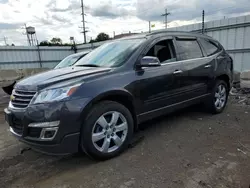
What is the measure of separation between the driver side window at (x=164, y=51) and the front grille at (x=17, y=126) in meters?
2.20

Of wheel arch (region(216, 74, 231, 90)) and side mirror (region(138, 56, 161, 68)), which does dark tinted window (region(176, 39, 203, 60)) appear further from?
side mirror (region(138, 56, 161, 68))

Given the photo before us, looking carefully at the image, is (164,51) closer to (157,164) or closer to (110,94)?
(110,94)

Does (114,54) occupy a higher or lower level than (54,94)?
→ higher

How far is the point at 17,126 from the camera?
2.71m

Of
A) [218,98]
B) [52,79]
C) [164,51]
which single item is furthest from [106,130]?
[218,98]

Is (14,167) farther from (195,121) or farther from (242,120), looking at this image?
(242,120)

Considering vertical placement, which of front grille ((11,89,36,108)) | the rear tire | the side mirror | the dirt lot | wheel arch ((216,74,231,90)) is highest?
the side mirror

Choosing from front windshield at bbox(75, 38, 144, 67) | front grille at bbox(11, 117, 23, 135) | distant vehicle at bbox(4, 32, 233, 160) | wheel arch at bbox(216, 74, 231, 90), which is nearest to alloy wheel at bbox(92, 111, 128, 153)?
distant vehicle at bbox(4, 32, 233, 160)

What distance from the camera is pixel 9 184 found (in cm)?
252

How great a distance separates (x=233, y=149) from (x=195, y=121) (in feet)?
4.18

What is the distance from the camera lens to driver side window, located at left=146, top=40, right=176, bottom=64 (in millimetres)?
3574

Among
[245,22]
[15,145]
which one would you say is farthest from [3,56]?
[245,22]

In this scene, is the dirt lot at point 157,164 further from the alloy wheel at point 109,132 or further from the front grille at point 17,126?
the front grille at point 17,126

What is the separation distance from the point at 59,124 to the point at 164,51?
224 centimetres
